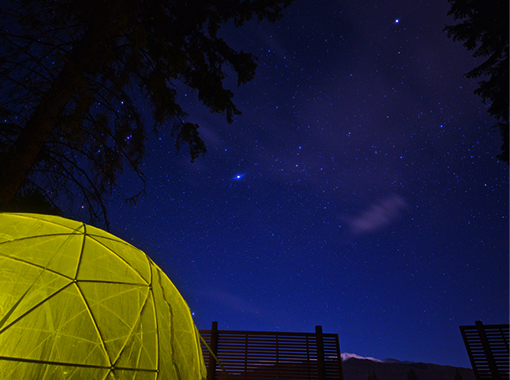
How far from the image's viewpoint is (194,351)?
7.15 ft

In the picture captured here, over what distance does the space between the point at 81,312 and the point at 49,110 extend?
3.31 meters

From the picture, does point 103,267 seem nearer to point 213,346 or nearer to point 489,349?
point 213,346

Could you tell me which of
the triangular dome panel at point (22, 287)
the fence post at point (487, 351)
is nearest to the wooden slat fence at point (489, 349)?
the fence post at point (487, 351)

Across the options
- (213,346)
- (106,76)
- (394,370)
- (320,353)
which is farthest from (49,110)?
(394,370)

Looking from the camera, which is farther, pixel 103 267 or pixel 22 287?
pixel 103 267

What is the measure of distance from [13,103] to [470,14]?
10910mm

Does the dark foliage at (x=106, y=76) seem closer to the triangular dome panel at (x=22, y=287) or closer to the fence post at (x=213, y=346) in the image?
the triangular dome panel at (x=22, y=287)

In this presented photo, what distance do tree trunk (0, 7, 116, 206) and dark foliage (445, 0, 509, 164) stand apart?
8.50 meters

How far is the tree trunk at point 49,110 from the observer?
3158mm

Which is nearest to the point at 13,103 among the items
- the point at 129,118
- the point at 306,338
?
the point at 129,118

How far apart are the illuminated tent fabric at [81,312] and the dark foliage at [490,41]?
8565mm

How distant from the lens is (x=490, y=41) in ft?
21.5

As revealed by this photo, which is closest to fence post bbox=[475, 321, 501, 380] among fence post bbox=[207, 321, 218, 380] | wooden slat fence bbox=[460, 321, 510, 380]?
wooden slat fence bbox=[460, 321, 510, 380]

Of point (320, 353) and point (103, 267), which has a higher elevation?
point (103, 267)
